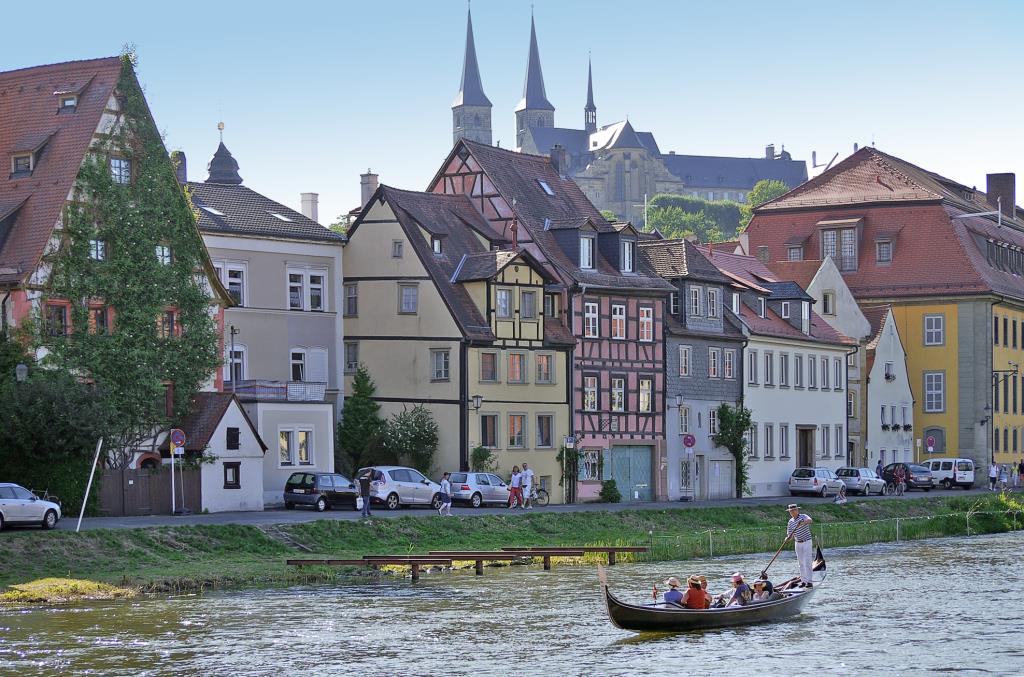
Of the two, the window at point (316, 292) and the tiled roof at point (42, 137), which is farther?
the window at point (316, 292)

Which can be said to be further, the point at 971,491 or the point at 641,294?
the point at 971,491

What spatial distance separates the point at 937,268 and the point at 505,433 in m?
41.1

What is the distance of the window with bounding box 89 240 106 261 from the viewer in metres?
59.6

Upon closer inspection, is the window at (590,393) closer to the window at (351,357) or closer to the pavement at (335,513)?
the pavement at (335,513)

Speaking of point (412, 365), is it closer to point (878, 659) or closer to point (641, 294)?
point (641, 294)

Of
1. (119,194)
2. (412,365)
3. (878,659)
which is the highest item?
(119,194)

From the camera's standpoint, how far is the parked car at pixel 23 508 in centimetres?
4803

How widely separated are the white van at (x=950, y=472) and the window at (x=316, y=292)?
36821mm

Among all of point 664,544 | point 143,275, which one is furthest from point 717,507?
point 143,275

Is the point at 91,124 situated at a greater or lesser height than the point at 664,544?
greater

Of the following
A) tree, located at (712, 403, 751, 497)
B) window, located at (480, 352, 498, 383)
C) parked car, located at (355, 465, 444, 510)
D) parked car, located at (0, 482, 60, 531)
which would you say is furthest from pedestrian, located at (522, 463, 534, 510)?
parked car, located at (0, 482, 60, 531)

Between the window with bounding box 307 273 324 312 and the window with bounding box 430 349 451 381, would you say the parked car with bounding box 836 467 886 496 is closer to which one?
the window with bounding box 430 349 451 381

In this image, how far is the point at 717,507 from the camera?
2682 inches

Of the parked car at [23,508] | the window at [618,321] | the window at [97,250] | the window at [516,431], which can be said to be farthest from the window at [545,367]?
the parked car at [23,508]
